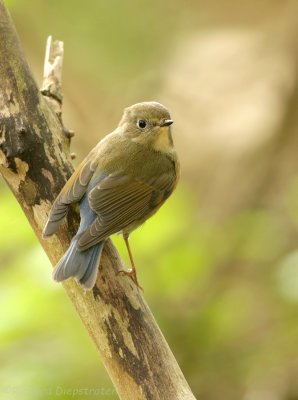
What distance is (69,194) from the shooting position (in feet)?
9.79

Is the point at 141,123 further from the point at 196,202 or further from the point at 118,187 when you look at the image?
the point at 196,202

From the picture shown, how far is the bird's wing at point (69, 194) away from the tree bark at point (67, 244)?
5cm

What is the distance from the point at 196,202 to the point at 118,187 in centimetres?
217

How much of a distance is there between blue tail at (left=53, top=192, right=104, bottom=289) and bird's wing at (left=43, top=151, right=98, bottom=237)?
11cm

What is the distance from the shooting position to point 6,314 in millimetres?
3479

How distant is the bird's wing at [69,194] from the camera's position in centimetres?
289

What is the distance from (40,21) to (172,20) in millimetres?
1938

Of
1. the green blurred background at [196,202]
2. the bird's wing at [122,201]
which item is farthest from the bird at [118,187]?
the green blurred background at [196,202]

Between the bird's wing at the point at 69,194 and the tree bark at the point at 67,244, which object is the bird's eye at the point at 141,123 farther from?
the tree bark at the point at 67,244

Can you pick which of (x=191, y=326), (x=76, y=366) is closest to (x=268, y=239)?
(x=191, y=326)

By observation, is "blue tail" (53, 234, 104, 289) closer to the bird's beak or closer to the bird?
the bird

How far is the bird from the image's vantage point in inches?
114

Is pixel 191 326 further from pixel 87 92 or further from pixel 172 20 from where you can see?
pixel 172 20

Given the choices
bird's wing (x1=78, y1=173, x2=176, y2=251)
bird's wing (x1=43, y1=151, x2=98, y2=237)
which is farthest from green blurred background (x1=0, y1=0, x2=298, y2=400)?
bird's wing (x1=43, y1=151, x2=98, y2=237)
